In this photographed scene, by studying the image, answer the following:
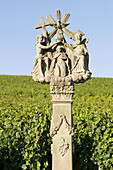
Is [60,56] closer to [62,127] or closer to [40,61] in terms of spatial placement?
[40,61]

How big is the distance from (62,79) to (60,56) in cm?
64

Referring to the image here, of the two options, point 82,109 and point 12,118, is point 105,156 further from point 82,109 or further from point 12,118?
point 12,118

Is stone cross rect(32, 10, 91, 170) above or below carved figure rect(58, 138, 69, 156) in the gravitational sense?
above

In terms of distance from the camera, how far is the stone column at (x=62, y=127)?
22.8 ft

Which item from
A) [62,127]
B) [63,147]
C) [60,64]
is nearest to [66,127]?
[62,127]

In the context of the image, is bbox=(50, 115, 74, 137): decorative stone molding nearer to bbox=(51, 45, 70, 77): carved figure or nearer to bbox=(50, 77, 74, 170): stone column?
bbox=(50, 77, 74, 170): stone column

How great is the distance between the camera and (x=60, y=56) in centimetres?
700

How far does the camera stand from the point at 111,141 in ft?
30.2

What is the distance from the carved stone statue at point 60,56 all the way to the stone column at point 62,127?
1.16 ft

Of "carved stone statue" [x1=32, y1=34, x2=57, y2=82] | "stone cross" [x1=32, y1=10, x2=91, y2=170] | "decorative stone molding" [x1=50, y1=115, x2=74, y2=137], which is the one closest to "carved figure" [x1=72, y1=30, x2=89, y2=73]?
"stone cross" [x1=32, y1=10, x2=91, y2=170]

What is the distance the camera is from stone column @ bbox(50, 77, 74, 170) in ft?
22.8

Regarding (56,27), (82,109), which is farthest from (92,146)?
(56,27)

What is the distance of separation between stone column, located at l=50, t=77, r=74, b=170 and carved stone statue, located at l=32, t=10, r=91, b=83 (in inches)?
13.9

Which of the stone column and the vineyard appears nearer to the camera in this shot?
the stone column
